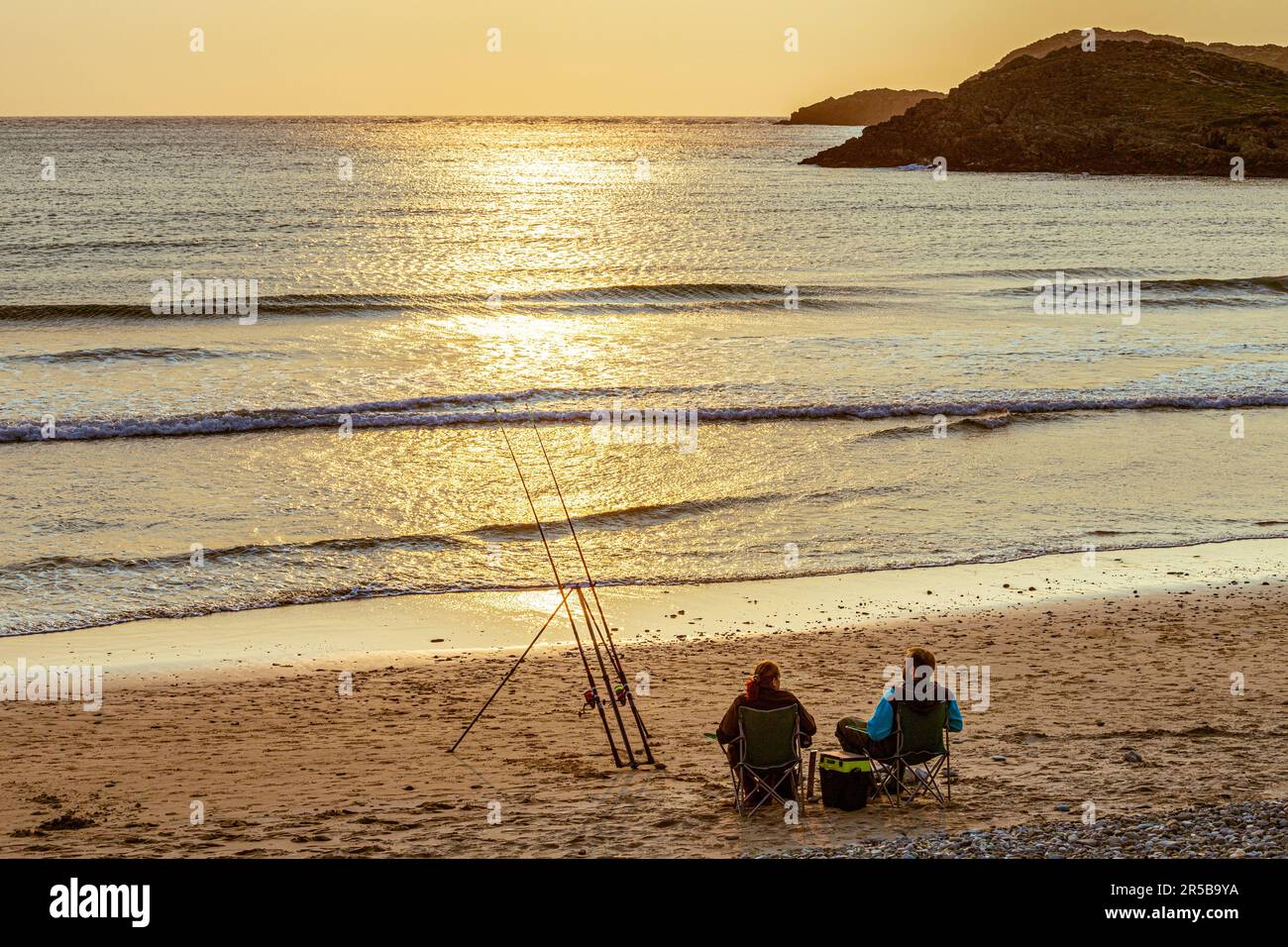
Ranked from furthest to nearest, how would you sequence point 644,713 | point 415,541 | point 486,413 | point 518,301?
point 518,301, point 486,413, point 415,541, point 644,713

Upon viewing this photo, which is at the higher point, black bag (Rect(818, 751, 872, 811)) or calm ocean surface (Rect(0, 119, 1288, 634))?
calm ocean surface (Rect(0, 119, 1288, 634))

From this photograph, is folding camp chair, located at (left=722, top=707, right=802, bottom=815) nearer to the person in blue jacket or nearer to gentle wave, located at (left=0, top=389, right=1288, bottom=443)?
the person in blue jacket

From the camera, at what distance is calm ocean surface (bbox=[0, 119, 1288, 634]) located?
48.9 ft

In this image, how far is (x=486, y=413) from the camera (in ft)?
73.4

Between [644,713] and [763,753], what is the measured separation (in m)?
2.20

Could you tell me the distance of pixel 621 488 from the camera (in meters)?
17.6

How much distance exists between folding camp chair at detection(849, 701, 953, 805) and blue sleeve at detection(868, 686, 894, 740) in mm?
35

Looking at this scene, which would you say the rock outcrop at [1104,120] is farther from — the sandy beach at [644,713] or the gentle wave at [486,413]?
the sandy beach at [644,713]

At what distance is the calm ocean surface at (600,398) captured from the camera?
1489 centimetres

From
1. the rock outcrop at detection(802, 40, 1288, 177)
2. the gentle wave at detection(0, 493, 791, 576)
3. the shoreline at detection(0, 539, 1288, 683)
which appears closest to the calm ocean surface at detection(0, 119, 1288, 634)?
the gentle wave at detection(0, 493, 791, 576)

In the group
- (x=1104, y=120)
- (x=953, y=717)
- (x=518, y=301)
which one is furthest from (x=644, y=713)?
(x=1104, y=120)

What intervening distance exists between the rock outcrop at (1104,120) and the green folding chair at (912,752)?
89407 millimetres

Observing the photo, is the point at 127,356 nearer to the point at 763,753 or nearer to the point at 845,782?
the point at 763,753
